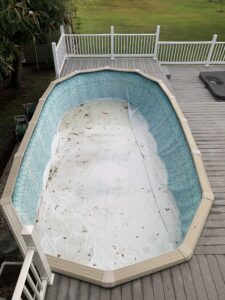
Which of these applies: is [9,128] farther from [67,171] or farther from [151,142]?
[151,142]

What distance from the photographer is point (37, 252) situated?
2648mm

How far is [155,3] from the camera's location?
2091 cm

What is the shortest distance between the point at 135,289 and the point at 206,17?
1932 cm

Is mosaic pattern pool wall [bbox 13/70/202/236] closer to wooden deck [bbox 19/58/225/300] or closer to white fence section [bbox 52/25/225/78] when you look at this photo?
wooden deck [bbox 19/58/225/300]

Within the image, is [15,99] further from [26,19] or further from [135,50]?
[135,50]

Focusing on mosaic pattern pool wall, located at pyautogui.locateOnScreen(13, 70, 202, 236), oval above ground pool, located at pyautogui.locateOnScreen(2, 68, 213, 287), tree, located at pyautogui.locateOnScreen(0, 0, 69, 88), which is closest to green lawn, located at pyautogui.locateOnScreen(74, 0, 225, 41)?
mosaic pattern pool wall, located at pyautogui.locateOnScreen(13, 70, 202, 236)

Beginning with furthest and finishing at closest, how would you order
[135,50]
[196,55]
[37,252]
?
[196,55], [135,50], [37,252]

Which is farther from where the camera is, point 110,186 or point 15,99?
point 15,99

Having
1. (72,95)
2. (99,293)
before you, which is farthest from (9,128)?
(99,293)

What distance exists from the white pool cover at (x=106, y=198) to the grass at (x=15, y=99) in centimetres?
164

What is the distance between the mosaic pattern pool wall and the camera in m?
4.74

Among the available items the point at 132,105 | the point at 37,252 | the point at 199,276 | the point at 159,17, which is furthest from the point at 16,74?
the point at 159,17

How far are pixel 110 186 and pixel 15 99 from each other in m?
5.91

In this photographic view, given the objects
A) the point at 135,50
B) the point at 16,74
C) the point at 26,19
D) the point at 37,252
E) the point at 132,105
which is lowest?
the point at 132,105
